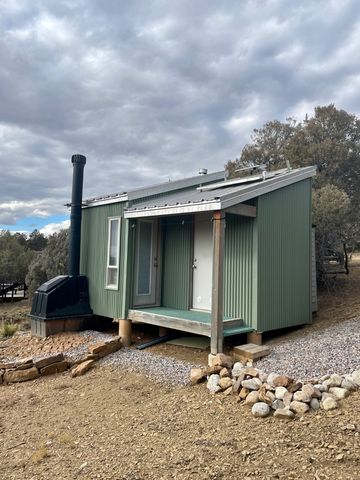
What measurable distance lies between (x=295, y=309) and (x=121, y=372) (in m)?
3.63

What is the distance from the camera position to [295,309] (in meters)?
6.96

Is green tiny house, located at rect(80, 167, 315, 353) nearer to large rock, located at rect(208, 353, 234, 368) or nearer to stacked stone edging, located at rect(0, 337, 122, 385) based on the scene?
large rock, located at rect(208, 353, 234, 368)

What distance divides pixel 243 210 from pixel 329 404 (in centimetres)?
349

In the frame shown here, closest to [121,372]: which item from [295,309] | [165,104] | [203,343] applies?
[203,343]

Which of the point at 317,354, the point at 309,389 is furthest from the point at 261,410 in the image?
the point at 317,354

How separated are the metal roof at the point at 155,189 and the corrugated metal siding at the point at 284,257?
8.64ft

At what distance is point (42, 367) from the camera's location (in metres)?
5.86

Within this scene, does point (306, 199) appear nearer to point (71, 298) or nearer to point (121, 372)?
point (121, 372)

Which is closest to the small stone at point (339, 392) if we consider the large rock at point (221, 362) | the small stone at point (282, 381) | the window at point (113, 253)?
the small stone at point (282, 381)

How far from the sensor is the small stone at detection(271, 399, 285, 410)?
334 centimetres

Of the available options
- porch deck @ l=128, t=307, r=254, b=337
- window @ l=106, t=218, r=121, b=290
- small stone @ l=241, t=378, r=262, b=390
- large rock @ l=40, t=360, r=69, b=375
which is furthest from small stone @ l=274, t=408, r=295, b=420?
window @ l=106, t=218, r=121, b=290

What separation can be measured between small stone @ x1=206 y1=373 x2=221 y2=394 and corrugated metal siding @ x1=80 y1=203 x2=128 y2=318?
338 cm

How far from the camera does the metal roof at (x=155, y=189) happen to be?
295 inches

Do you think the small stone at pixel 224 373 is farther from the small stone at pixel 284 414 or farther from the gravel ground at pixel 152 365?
the small stone at pixel 284 414
